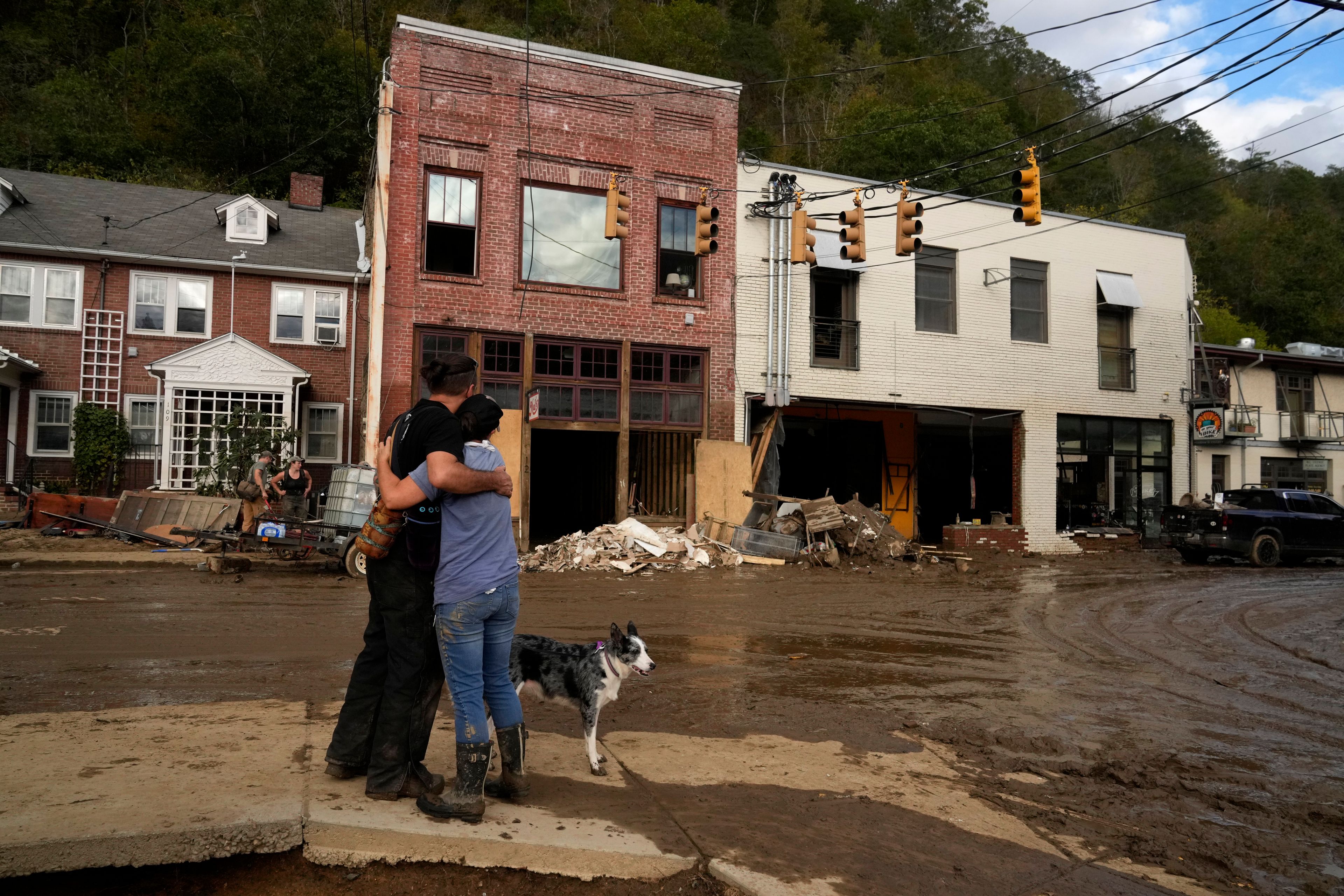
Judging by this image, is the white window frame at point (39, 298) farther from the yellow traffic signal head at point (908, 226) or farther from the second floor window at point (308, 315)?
the yellow traffic signal head at point (908, 226)

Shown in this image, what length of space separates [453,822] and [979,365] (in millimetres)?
22134

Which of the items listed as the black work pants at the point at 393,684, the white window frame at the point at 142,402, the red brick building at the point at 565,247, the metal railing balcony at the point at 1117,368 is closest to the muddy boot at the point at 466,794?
the black work pants at the point at 393,684

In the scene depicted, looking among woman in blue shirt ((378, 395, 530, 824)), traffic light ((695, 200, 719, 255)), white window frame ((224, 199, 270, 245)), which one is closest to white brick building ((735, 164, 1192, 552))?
traffic light ((695, 200, 719, 255))

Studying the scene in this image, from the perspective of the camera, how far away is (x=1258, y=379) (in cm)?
3019

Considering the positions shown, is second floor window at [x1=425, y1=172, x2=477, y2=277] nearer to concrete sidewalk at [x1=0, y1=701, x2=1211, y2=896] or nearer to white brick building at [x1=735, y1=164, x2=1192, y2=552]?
white brick building at [x1=735, y1=164, x2=1192, y2=552]

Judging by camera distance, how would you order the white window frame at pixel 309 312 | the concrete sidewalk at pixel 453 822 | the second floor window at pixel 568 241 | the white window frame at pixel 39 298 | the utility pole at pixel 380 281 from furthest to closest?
the white window frame at pixel 309 312, the white window frame at pixel 39 298, the second floor window at pixel 568 241, the utility pole at pixel 380 281, the concrete sidewalk at pixel 453 822

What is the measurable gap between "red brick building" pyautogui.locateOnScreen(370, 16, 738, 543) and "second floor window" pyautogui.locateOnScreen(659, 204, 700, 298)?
0.04 meters

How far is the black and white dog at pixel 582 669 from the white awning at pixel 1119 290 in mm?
24103

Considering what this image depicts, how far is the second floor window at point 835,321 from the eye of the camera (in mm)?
22234

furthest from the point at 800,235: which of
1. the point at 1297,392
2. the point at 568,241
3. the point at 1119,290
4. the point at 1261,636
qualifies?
the point at 1297,392

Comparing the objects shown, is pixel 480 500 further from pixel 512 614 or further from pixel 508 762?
pixel 508 762

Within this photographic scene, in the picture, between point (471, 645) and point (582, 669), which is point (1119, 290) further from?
point (471, 645)

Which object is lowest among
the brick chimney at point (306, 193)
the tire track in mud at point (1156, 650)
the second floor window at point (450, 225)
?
the tire track in mud at point (1156, 650)

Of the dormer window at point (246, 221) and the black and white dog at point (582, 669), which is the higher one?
the dormer window at point (246, 221)
